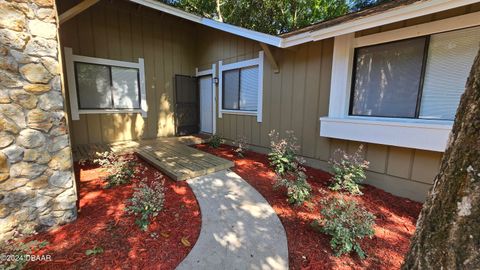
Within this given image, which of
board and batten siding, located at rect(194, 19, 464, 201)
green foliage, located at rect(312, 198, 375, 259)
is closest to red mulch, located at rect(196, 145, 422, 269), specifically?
green foliage, located at rect(312, 198, 375, 259)

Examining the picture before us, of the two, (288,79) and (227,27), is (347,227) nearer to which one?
(288,79)

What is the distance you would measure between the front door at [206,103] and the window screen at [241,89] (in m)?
0.85

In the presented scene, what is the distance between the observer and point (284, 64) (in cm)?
467

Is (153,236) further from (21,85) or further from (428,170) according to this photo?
(428,170)

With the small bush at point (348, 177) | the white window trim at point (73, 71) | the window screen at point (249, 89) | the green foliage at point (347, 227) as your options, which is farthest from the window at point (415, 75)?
the white window trim at point (73, 71)

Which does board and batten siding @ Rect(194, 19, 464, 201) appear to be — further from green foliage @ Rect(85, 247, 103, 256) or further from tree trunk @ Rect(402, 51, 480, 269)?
green foliage @ Rect(85, 247, 103, 256)

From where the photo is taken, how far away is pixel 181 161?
434cm

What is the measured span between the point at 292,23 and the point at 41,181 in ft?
41.3

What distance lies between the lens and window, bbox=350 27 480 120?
2756mm

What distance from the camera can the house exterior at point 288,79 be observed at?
2.88 m

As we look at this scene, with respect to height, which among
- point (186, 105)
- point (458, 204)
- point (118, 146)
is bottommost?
point (118, 146)

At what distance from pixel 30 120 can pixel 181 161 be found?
98.8 inches

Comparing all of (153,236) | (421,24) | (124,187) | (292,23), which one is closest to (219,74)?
(124,187)

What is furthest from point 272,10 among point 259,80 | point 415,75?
point 415,75
